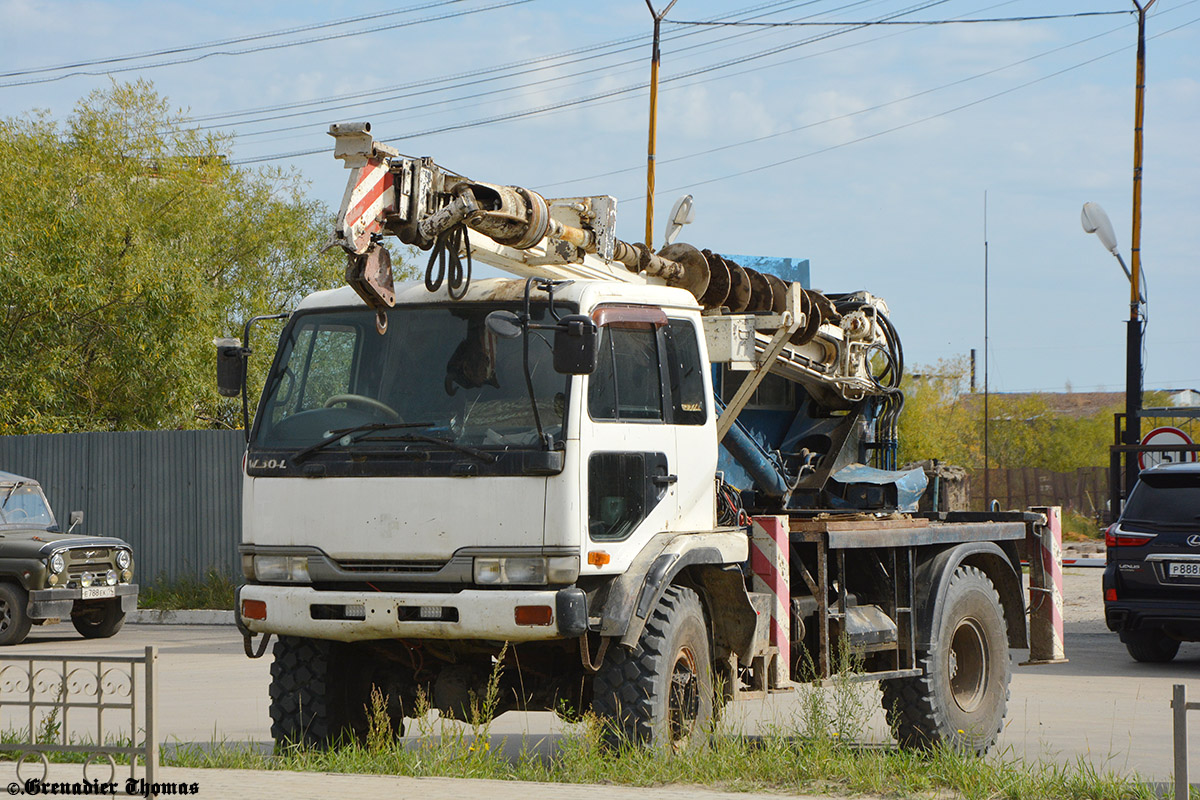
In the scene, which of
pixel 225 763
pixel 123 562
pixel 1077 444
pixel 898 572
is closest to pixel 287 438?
pixel 225 763

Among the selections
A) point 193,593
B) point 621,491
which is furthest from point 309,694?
point 193,593

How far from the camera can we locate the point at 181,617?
19.5 m

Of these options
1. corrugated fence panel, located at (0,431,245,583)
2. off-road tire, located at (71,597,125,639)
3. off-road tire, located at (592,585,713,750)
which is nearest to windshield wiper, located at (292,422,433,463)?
off-road tire, located at (592,585,713,750)

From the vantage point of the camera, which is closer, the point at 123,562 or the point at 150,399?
the point at 123,562

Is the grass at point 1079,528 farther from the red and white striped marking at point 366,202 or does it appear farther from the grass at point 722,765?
the red and white striped marking at point 366,202

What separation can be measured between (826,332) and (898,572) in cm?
268

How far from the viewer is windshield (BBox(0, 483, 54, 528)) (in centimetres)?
1794

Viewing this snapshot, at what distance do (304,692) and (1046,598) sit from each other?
211 inches

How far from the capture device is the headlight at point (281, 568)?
7.50 metres

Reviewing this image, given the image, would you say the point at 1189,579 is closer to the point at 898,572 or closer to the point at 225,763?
the point at 898,572

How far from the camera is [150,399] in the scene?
958 inches

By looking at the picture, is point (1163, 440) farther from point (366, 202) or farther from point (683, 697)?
point (366, 202)

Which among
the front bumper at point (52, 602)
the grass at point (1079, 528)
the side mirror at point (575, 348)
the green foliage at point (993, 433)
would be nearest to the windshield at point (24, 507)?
the front bumper at point (52, 602)

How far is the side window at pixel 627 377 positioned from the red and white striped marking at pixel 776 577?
3.42 feet
